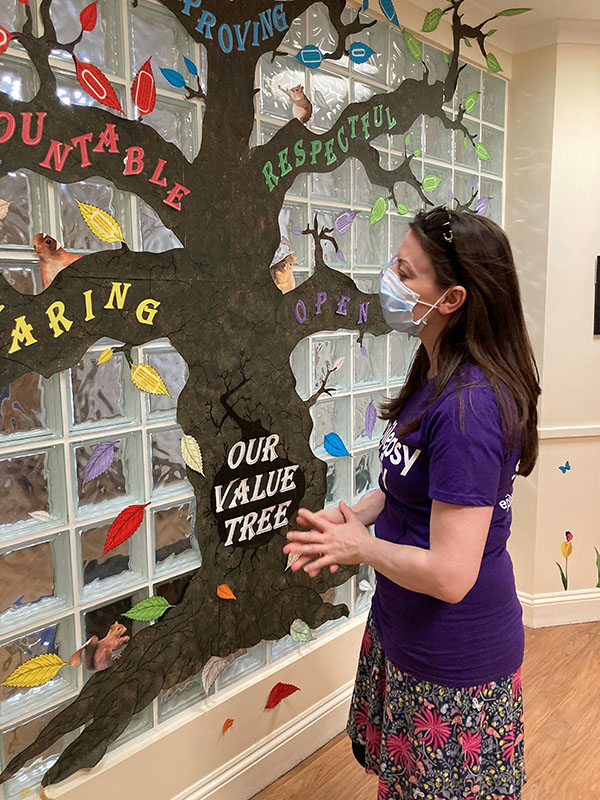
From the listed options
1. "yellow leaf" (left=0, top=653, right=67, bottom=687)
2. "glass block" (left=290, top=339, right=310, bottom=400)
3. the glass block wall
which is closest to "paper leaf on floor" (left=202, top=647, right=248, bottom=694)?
the glass block wall

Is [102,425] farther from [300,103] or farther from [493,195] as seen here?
[493,195]

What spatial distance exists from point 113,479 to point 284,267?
30.2 inches

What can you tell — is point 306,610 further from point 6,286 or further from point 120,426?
point 6,286

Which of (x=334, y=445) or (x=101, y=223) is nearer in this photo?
(x=101, y=223)

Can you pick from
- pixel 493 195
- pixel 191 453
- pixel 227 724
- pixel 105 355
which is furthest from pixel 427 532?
pixel 493 195

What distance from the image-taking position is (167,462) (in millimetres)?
1702

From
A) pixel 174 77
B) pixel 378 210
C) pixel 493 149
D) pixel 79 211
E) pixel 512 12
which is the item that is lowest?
pixel 79 211

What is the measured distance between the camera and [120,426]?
1583mm

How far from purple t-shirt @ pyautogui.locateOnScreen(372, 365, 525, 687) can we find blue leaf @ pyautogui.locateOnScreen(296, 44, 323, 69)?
3.66ft

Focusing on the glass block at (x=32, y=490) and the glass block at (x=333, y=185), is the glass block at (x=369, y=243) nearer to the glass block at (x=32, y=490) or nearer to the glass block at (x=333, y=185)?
the glass block at (x=333, y=185)

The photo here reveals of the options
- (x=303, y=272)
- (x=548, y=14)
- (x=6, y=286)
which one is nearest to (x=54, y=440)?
(x=6, y=286)

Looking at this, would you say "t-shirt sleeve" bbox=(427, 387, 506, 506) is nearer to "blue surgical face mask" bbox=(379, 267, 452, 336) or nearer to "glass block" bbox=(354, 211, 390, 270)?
"blue surgical face mask" bbox=(379, 267, 452, 336)

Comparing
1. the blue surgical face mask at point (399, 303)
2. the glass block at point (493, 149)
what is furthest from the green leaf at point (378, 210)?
the blue surgical face mask at point (399, 303)

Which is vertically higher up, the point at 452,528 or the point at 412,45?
the point at 412,45
